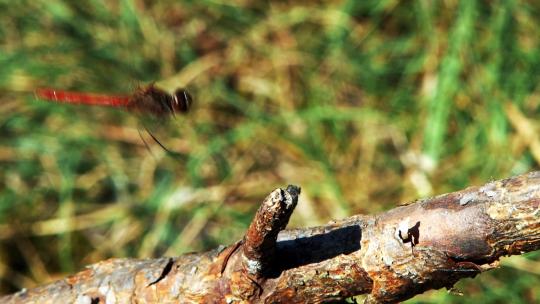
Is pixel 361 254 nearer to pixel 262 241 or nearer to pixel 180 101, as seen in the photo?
pixel 262 241

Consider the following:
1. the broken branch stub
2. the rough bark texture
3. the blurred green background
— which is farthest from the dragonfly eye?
the blurred green background

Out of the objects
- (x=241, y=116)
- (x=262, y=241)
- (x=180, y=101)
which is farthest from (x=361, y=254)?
(x=241, y=116)

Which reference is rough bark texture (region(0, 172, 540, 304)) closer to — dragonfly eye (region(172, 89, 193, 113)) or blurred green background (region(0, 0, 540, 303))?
dragonfly eye (region(172, 89, 193, 113))

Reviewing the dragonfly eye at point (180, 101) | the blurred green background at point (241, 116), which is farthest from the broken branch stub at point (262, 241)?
the blurred green background at point (241, 116)

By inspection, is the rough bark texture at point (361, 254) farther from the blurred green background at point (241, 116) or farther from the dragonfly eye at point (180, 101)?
the blurred green background at point (241, 116)

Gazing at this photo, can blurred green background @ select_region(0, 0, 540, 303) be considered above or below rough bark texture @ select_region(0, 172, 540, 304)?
above

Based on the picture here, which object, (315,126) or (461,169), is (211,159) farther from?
(461,169)

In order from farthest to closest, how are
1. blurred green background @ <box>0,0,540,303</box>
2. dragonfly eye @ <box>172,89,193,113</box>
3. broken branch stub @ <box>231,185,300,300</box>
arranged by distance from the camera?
blurred green background @ <box>0,0,540,303</box>, dragonfly eye @ <box>172,89,193,113</box>, broken branch stub @ <box>231,185,300,300</box>

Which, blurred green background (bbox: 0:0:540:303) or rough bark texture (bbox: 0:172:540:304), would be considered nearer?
→ rough bark texture (bbox: 0:172:540:304)
